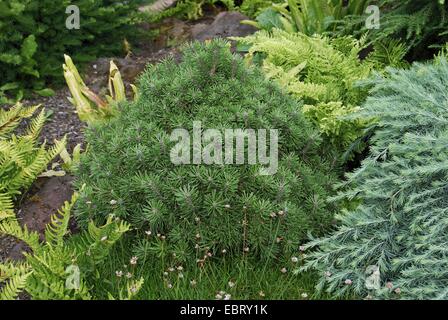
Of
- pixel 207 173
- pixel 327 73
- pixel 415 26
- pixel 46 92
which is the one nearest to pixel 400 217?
pixel 207 173

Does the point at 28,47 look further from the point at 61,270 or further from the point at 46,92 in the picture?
the point at 61,270

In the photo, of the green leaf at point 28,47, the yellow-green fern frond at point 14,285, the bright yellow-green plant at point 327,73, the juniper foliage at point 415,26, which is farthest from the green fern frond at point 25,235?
the juniper foliage at point 415,26

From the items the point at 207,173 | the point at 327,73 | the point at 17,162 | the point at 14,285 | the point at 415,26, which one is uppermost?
the point at 415,26

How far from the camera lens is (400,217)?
3146mm

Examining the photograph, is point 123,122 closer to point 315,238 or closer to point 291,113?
point 291,113

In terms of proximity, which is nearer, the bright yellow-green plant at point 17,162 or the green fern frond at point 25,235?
the green fern frond at point 25,235

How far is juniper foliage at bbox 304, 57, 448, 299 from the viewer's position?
2.99 m

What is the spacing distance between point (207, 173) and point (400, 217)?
3.17ft

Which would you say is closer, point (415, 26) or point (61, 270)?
point (61, 270)

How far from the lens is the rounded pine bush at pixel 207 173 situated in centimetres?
325

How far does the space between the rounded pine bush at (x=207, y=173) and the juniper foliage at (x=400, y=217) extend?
227 millimetres

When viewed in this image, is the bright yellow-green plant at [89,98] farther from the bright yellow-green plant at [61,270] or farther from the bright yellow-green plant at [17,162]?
the bright yellow-green plant at [61,270]

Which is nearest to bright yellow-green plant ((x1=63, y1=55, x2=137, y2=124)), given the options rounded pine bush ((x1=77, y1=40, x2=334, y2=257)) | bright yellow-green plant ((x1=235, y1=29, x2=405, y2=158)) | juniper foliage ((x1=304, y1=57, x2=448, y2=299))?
rounded pine bush ((x1=77, y1=40, x2=334, y2=257))

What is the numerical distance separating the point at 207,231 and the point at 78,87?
164 centimetres
